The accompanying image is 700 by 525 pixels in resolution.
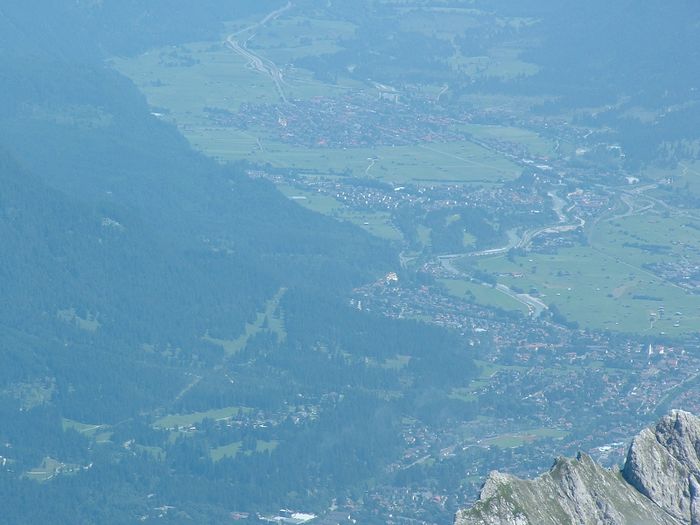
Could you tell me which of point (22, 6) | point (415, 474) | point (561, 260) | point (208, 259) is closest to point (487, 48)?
point (22, 6)

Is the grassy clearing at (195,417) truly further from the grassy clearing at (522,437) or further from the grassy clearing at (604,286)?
the grassy clearing at (604,286)

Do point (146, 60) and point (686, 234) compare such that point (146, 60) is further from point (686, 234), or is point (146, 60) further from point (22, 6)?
point (686, 234)

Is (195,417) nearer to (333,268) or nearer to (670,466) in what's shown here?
(333,268)

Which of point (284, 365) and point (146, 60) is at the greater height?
point (284, 365)

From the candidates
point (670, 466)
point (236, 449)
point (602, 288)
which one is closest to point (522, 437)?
point (236, 449)

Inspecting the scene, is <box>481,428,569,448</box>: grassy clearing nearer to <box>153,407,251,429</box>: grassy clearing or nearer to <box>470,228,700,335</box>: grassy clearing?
<box>153,407,251,429</box>: grassy clearing

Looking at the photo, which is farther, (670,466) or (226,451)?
(226,451)

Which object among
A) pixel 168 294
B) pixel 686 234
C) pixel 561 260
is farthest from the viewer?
pixel 686 234
